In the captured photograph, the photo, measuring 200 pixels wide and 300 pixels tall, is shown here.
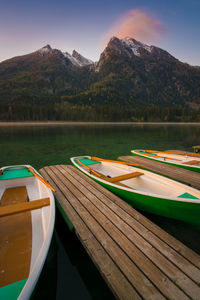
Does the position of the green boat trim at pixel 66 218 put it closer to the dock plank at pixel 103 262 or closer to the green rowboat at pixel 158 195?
the dock plank at pixel 103 262

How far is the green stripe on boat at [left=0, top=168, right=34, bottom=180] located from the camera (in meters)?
6.47

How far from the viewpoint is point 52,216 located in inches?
138

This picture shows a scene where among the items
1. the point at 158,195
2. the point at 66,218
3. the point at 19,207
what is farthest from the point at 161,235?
the point at 19,207

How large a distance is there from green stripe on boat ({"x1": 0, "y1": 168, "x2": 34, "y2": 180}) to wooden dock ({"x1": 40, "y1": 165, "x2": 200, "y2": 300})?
8.72 ft

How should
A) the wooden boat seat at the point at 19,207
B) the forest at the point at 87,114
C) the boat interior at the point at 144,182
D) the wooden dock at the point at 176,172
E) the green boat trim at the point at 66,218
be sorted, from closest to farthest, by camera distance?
the wooden boat seat at the point at 19,207
the green boat trim at the point at 66,218
the boat interior at the point at 144,182
the wooden dock at the point at 176,172
the forest at the point at 87,114

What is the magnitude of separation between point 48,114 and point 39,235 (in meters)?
111

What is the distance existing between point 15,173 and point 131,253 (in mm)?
6003

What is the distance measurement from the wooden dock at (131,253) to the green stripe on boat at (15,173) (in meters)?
2.66

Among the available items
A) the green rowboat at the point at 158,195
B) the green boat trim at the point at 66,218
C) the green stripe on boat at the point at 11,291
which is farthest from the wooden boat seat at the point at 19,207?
the green rowboat at the point at 158,195

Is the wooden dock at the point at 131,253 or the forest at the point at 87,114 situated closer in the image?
the wooden dock at the point at 131,253

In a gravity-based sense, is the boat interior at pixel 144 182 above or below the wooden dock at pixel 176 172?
above

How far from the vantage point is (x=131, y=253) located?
3.13m

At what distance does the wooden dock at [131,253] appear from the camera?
98.0 inches

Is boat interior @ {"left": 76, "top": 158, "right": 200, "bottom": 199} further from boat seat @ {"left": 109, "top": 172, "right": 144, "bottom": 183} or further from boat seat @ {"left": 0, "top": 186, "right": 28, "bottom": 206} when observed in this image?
boat seat @ {"left": 0, "top": 186, "right": 28, "bottom": 206}
